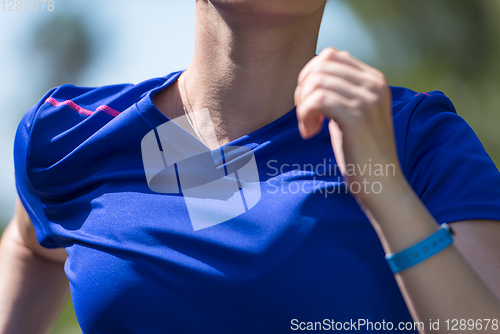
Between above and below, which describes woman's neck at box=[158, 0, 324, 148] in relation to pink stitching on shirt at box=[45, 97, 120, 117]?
above

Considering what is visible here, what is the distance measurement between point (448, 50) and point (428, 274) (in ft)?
20.2

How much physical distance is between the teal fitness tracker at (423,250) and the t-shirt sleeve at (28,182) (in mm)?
975

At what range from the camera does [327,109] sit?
753mm

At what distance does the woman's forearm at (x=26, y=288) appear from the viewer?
1477 millimetres

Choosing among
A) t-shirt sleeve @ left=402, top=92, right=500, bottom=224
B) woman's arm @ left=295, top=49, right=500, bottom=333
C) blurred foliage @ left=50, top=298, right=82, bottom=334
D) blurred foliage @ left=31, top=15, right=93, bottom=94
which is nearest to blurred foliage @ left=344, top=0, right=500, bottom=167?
t-shirt sleeve @ left=402, top=92, right=500, bottom=224

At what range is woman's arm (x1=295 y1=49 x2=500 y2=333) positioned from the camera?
0.75 m

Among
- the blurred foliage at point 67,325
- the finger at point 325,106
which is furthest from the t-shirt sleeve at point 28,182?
the blurred foliage at point 67,325

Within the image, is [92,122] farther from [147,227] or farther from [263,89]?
[263,89]

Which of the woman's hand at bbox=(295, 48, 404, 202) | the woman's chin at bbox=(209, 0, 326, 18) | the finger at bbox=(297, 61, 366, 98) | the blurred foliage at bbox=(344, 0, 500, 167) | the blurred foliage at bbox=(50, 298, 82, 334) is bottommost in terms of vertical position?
the blurred foliage at bbox=(50, 298, 82, 334)

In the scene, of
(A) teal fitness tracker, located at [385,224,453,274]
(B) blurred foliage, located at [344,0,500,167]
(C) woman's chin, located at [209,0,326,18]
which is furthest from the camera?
(B) blurred foliage, located at [344,0,500,167]

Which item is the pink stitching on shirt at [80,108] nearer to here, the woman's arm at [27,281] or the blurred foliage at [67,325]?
the woman's arm at [27,281]

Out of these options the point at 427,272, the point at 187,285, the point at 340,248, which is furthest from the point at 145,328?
the point at 427,272

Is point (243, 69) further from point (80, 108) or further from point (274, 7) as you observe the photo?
point (80, 108)

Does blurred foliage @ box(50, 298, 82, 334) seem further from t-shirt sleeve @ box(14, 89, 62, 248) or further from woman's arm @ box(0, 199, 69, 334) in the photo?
t-shirt sleeve @ box(14, 89, 62, 248)
